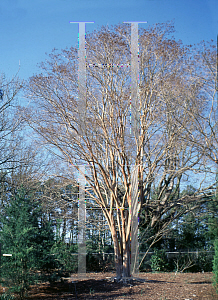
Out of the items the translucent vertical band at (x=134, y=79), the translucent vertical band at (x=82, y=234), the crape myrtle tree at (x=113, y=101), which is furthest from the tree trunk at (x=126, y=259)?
the translucent vertical band at (x=134, y=79)

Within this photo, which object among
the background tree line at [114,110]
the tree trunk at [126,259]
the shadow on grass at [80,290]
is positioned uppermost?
the background tree line at [114,110]

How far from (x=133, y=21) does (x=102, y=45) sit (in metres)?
0.77

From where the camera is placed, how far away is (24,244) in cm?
488

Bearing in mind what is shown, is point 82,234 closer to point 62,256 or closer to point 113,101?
point 62,256

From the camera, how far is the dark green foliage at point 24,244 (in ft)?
15.6

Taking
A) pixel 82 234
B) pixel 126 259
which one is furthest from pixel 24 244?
pixel 82 234

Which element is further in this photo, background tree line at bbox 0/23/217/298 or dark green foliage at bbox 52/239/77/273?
background tree line at bbox 0/23/217/298

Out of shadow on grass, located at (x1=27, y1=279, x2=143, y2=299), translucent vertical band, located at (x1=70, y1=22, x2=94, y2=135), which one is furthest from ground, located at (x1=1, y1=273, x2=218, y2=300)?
translucent vertical band, located at (x1=70, y1=22, x2=94, y2=135)

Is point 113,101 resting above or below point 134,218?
above

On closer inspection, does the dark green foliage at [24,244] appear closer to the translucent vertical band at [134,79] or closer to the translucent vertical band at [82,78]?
the translucent vertical band at [82,78]

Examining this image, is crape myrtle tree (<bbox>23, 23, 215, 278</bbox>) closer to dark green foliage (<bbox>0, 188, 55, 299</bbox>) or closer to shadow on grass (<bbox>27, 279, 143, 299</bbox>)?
shadow on grass (<bbox>27, 279, 143, 299</bbox>)

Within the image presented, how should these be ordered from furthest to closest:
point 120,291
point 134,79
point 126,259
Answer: point 134,79, point 126,259, point 120,291

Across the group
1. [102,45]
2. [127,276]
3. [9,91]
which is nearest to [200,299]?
[127,276]

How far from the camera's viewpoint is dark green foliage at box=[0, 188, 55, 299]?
4.74 meters
